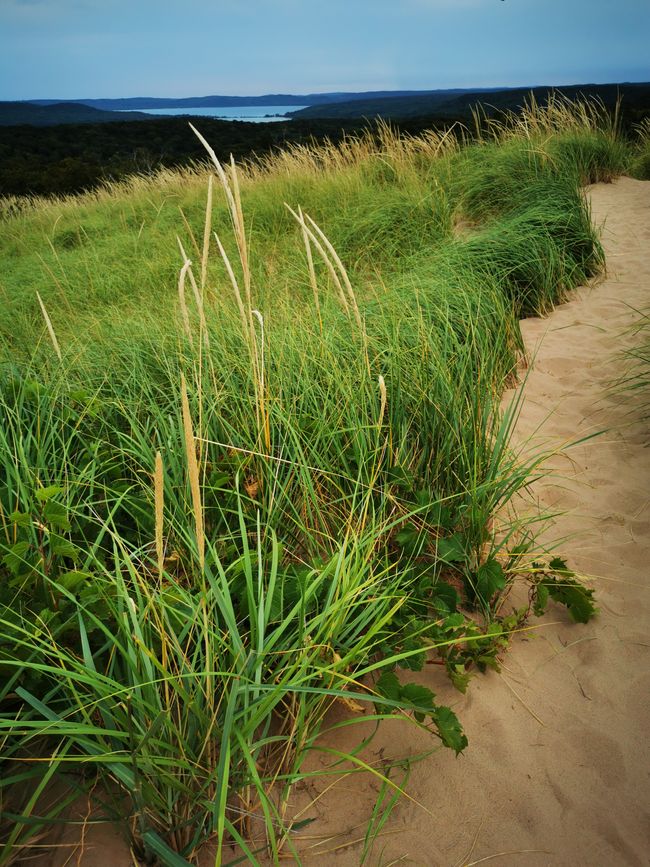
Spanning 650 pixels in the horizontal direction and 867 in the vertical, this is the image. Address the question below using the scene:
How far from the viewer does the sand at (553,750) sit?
1.36m

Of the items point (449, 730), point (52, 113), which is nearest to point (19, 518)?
point (449, 730)

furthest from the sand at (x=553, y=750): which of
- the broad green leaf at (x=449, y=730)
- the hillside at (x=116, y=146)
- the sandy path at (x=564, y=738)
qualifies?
the hillside at (x=116, y=146)

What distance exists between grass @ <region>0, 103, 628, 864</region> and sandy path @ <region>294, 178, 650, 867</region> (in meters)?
0.10

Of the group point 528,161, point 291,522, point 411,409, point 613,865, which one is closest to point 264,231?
point 528,161

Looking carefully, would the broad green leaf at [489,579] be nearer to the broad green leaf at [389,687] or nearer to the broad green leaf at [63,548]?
the broad green leaf at [389,687]

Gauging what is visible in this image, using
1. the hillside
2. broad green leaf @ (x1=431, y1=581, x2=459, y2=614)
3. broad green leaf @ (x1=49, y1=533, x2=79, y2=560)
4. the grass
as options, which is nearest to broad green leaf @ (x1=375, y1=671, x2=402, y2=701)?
the grass

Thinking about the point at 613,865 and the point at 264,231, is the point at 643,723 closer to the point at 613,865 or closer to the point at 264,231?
the point at 613,865

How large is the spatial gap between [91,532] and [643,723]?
1.84 m

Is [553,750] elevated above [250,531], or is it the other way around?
[250,531]

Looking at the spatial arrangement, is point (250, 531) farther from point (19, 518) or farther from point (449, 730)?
point (449, 730)

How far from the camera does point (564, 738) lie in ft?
5.30

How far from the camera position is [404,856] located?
4.37 ft

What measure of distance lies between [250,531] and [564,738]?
3.79 feet

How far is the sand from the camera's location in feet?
4.46
